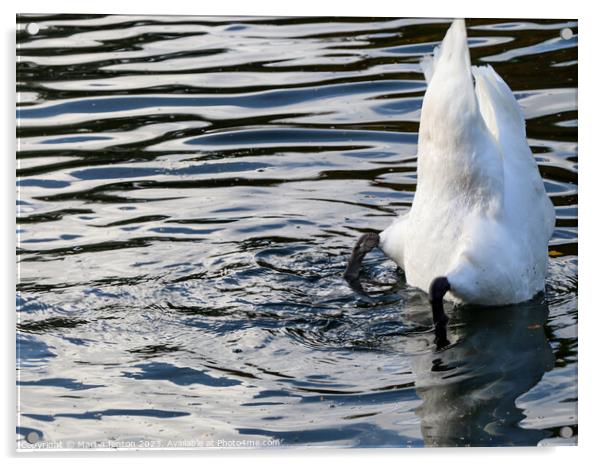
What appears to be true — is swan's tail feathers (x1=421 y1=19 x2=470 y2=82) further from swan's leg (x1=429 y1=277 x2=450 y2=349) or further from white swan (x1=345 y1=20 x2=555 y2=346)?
swan's leg (x1=429 y1=277 x2=450 y2=349)

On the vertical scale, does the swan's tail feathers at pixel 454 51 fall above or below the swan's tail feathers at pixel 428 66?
above

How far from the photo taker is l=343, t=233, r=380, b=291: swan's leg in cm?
664

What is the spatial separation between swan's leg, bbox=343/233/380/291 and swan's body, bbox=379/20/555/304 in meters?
0.40

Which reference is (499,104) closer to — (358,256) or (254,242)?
(358,256)

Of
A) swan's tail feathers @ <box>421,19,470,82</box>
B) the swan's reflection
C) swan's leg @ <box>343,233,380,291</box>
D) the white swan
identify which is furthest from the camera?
swan's leg @ <box>343,233,380,291</box>

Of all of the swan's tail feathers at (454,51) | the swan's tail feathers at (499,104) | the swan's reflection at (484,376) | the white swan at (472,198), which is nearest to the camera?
the swan's reflection at (484,376)

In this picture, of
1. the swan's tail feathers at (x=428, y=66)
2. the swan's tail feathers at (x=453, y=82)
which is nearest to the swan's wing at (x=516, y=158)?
the swan's tail feathers at (x=428, y=66)

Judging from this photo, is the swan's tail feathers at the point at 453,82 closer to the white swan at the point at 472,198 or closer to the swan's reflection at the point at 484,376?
the white swan at the point at 472,198

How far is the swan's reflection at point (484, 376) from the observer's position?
5375mm

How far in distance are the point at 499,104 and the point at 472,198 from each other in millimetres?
451

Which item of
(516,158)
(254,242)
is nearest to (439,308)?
(516,158)

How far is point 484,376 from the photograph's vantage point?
574 centimetres

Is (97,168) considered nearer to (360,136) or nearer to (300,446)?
(360,136)

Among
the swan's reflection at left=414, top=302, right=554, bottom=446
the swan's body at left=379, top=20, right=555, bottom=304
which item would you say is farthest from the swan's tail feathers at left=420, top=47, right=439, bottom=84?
the swan's reflection at left=414, top=302, right=554, bottom=446
